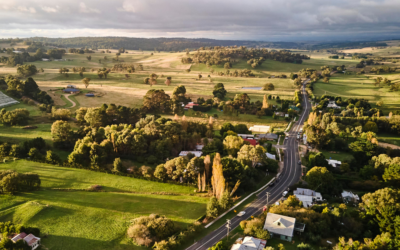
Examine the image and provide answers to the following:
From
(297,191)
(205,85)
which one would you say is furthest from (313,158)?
(205,85)

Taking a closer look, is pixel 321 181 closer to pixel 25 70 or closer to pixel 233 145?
pixel 233 145

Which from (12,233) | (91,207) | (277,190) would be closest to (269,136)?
(277,190)

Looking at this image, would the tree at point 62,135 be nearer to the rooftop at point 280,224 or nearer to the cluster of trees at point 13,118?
the cluster of trees at point 13,118

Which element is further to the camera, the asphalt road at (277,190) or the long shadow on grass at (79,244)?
the asphalt road at (277,190)

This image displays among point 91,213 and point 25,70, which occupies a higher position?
point 25,70

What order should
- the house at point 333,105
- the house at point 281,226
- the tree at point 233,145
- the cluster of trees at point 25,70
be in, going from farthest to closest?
the cluster of trees at point 25,70, the house at point 333,105, the tree at point 233,145, the house at point 281,226

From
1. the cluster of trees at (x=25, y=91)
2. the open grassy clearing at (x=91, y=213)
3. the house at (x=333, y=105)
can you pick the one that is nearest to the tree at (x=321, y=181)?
the open grassy clearing at (x=91, y=213)

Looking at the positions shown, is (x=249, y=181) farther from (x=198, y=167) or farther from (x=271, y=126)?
(x=271, y=126)

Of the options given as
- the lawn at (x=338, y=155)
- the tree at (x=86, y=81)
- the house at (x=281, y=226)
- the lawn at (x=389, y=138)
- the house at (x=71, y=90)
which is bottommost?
the lawn at (x=338, y=155)
